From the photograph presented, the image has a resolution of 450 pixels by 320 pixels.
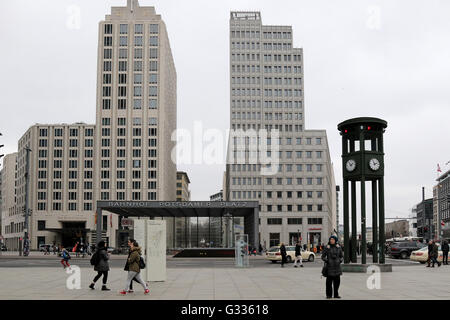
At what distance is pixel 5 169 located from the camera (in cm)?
16888

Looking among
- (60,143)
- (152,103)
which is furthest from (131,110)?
(60,143)

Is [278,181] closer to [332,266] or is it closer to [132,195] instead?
[132,195]

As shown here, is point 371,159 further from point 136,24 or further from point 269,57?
point 136,24

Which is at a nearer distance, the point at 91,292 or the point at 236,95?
the point at 91,292

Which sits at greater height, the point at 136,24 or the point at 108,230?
the point at 136,24

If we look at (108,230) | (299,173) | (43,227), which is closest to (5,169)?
(43,227)

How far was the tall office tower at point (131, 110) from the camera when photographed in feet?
397

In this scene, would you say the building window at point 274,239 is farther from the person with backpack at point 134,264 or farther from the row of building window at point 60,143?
the person with backpack at point 134,264

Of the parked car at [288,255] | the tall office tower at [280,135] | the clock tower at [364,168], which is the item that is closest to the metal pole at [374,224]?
the clock tower at [364,168]

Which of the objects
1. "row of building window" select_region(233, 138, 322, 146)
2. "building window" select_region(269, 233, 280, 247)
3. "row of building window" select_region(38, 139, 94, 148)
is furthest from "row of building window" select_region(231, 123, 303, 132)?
"row of building window" select_region(38, 139, 94, 148)

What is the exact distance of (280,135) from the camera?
116562 mm

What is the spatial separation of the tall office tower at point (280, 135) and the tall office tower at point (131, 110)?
17532 mm
